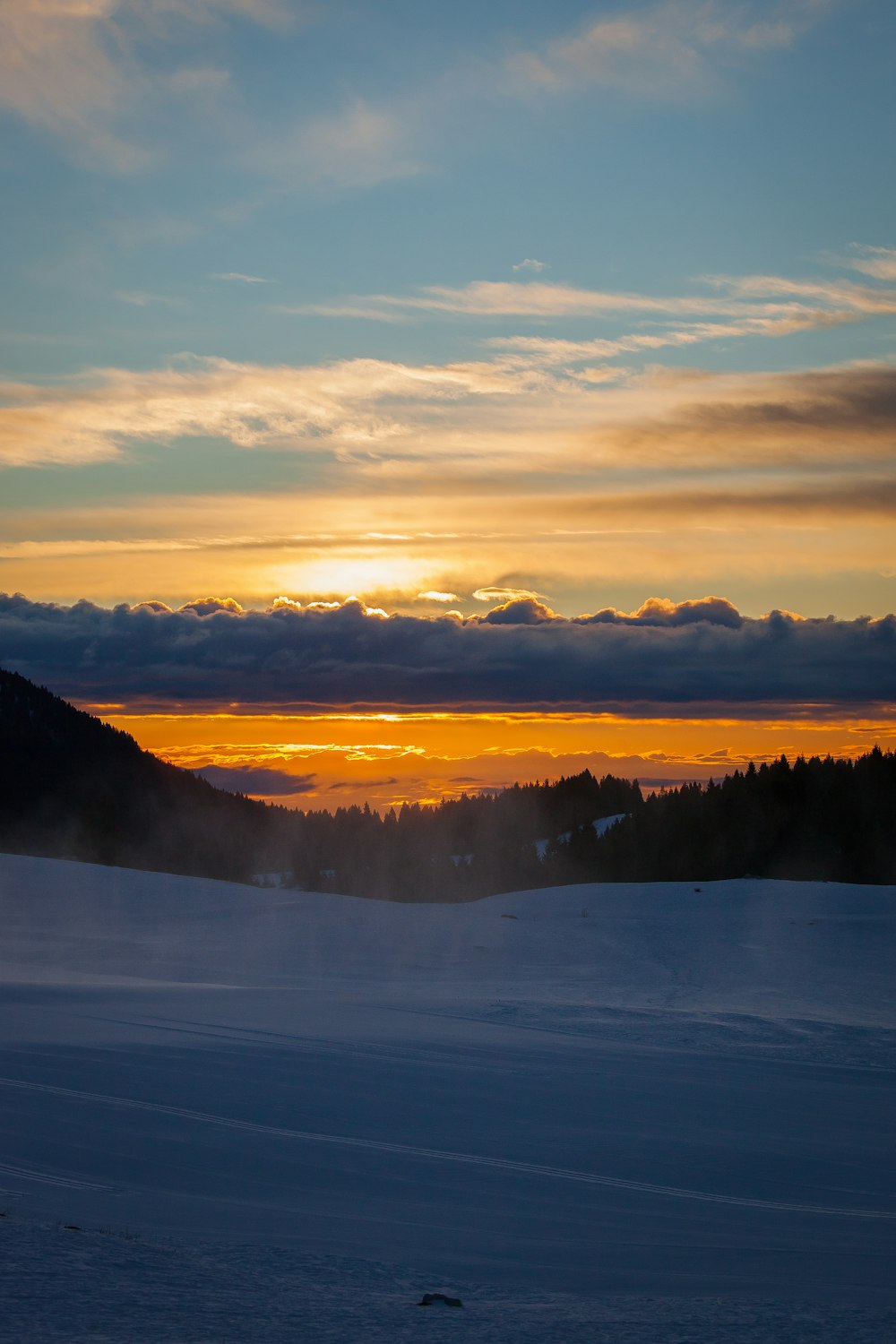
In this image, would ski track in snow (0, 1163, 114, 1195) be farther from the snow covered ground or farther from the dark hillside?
the dark hillside

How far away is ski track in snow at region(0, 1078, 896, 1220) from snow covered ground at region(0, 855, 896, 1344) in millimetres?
31

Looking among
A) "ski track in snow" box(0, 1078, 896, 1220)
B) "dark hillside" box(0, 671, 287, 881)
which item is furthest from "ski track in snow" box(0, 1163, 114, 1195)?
"dark hillside" box(0, 671, 287, 881)

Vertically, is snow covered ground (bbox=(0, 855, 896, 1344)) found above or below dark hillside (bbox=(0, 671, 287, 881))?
above

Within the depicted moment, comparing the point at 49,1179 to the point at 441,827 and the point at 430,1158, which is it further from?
the point at 441,827

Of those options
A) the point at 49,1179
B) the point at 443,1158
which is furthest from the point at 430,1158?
the point at 49,1179

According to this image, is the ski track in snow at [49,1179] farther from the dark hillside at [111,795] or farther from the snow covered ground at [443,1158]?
the dark hillside at [111,795]

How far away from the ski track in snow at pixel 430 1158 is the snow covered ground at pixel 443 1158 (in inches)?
1.2

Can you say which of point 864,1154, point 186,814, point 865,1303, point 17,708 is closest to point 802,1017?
point 864,1154

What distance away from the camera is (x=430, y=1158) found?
848 centimetres

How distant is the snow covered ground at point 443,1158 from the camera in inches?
212

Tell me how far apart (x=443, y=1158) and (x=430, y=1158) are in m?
0.09

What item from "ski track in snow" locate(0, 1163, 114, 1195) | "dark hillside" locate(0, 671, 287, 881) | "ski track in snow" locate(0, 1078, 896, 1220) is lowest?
"dark hillside" locate(0, 671, 287, 881)

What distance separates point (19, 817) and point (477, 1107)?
129 m

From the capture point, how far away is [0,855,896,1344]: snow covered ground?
5.38 metres
